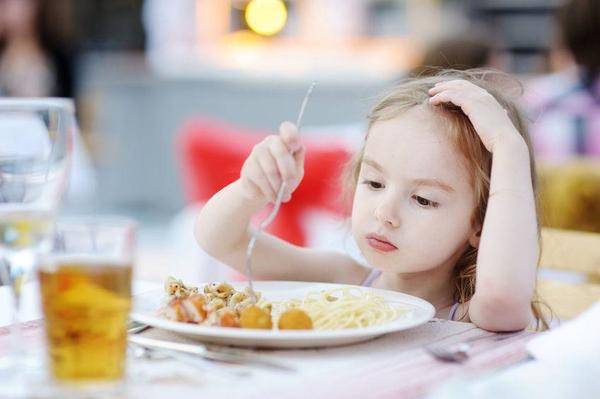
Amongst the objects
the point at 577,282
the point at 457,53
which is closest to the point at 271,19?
the point at 457,53

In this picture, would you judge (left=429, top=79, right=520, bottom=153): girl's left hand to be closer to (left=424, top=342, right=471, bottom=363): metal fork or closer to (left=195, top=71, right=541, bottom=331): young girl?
(left=195, top=71, right=541, bottom=331): young girl

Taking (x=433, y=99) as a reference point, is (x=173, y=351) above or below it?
below

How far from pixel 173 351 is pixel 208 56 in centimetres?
715

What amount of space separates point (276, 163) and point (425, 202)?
26cm

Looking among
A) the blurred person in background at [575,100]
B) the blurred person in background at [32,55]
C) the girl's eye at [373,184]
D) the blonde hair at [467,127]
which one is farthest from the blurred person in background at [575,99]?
the blurred person in background at [32,55]

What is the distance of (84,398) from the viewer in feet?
2.53

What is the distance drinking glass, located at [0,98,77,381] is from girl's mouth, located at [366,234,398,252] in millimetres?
464

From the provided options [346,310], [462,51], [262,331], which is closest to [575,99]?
[462,51]

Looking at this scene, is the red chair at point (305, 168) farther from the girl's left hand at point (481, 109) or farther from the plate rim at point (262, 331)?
the plate rim at point (262, 331)

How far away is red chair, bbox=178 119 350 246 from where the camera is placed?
A: 9.91 feet

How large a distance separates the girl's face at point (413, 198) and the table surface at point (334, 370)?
0.23m

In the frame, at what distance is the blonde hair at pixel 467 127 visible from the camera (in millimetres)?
1300

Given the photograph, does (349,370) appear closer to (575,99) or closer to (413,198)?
(413,198)

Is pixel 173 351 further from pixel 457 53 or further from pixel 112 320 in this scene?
pixel 457 53
